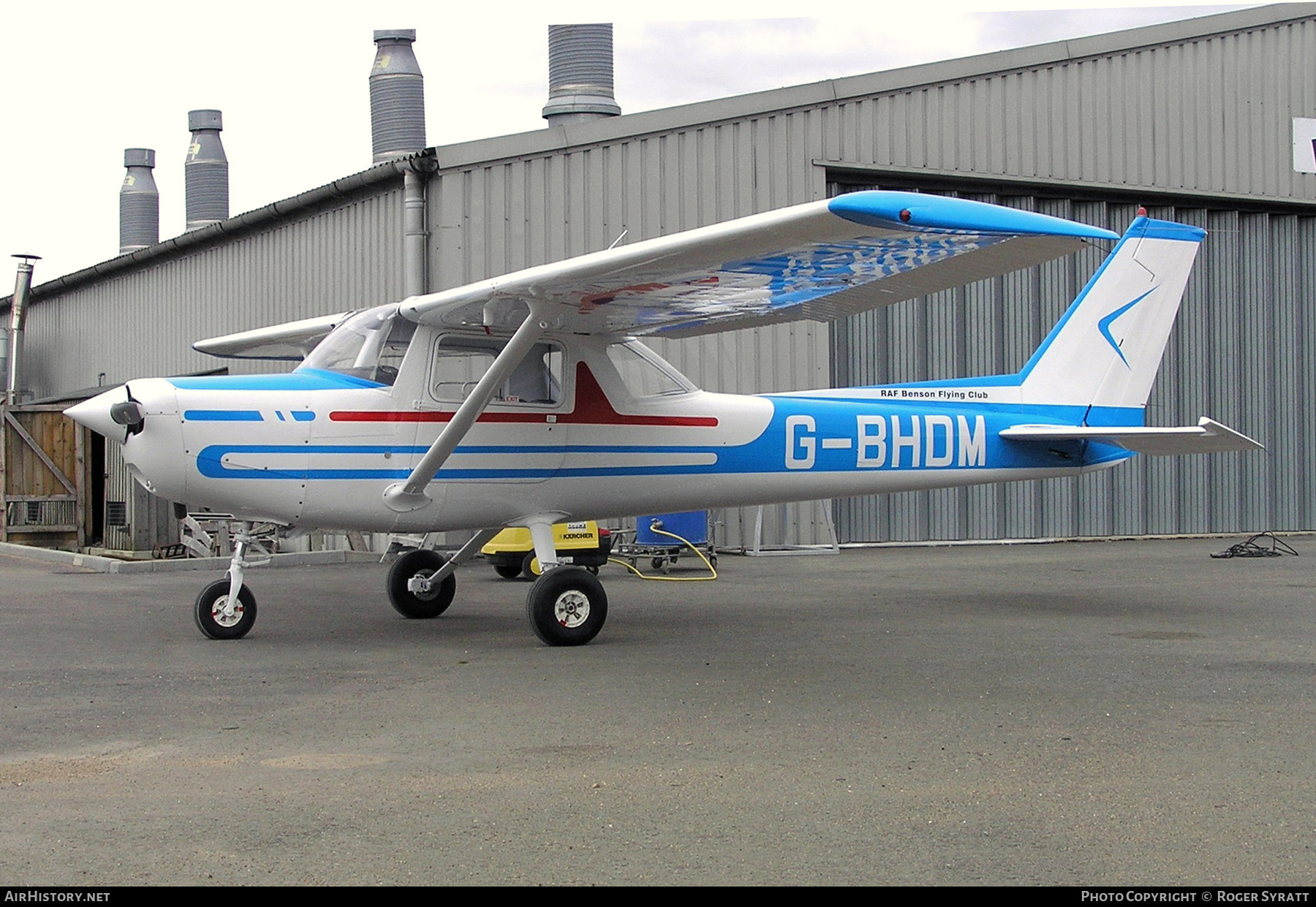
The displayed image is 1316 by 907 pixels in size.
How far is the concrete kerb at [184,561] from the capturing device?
13.8 m

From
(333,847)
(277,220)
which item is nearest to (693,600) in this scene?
(333,847)

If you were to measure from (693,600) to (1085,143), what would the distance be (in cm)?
1137

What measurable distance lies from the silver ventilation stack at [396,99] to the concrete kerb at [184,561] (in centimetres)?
879

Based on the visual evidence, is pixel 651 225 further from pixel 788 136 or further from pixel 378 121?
pixel 378 121

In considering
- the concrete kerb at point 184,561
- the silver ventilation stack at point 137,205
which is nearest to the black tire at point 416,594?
the concrete kerb at point 184,561

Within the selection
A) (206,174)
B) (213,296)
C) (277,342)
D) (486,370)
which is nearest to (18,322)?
(206,174)

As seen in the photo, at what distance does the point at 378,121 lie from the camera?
21672mm

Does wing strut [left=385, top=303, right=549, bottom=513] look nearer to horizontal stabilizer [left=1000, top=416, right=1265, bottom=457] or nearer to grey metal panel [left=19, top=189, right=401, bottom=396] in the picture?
horizontal stabilizer [left=1000, top=416, right=1265, bottom=457]

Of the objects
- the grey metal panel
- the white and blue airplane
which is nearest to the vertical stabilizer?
the white and blue airplane

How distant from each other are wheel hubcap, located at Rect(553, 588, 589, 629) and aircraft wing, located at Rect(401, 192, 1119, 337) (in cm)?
181

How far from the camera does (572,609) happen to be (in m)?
8.24

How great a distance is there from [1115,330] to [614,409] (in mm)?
4642

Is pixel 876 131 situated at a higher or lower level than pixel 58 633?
higher

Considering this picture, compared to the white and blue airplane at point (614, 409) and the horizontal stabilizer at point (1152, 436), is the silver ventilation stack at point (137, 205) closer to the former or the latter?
the white and blue airplane at point (614, 409)
